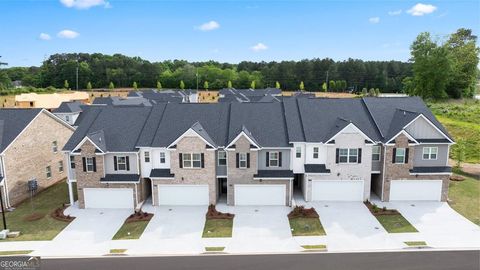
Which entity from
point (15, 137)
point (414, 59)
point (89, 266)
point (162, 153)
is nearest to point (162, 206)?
point (162, 153)

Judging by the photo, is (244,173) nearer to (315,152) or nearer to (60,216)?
(315,152)

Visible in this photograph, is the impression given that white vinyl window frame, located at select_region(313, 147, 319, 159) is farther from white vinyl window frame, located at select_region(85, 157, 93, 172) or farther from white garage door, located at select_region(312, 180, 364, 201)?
white vinyl window frame, located at select_region(85, 157, 93, 172)

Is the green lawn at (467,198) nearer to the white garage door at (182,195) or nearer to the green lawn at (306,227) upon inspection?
the green lawn at (306,227)

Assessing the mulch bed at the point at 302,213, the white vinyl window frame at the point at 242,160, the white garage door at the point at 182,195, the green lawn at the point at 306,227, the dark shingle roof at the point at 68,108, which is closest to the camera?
the green lawn at the point at 306,227

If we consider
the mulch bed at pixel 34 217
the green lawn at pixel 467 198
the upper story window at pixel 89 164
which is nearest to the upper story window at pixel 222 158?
the upper story window at pixel 89 164

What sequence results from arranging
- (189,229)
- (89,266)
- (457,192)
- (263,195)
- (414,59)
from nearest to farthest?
(89,266) → (189,229) → (263,195) → (457,192) → (414,59)

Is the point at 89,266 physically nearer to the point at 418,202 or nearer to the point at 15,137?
the point at 15,137

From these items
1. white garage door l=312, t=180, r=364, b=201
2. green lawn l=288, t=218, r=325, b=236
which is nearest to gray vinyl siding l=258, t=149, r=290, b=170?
white garage door l=312, t=180, r=364, b=201
